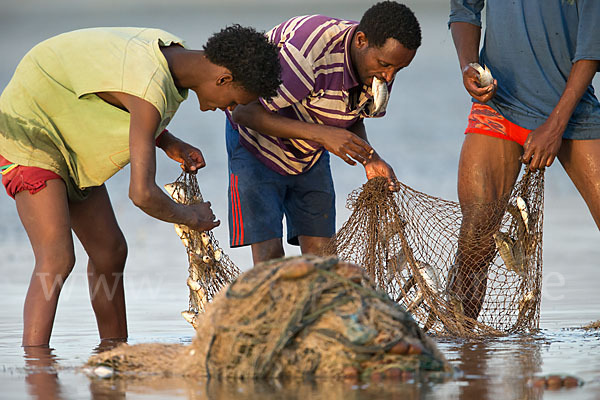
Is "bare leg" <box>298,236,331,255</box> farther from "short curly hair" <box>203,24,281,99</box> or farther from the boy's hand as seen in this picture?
"short curly hair" <box>203,24,281,99</box>

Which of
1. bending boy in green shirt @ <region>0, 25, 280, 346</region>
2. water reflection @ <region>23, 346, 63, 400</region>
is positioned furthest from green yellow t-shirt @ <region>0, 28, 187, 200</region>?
water reflection @ <region>23, 346, 63, 400</region>

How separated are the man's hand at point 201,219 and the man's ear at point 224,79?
67 centimetres

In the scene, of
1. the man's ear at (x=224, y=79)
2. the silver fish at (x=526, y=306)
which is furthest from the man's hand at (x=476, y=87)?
the man's ear at (x=224, y=79)

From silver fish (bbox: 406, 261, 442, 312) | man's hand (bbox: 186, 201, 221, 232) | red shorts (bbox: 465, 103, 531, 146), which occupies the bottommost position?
silver fish (bbox: 406, 261, 442, 312)

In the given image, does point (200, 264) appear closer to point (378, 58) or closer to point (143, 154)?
point (143, 154)

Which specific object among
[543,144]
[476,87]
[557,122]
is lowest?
[543,144]

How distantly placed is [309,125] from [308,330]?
73.1 inches

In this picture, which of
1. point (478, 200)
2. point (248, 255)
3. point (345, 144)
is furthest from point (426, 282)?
point (248, 255)

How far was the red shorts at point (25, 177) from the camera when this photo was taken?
4.33 meters

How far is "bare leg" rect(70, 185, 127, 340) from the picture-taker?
486 centimetres

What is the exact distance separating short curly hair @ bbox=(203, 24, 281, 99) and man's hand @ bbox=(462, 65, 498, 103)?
1090 millimetres

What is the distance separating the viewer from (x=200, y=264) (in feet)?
16.9

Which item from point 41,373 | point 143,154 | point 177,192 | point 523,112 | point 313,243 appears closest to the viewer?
point 41,373

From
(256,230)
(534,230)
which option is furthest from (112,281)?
(534,230)
